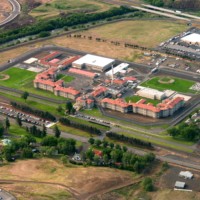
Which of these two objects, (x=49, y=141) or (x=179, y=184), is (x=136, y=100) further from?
(x=179, y=184)

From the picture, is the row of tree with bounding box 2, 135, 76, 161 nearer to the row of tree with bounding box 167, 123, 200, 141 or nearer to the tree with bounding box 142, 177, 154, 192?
the tree with bounding box 142, 177, 154, 192

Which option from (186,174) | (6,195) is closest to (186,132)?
(186,174)

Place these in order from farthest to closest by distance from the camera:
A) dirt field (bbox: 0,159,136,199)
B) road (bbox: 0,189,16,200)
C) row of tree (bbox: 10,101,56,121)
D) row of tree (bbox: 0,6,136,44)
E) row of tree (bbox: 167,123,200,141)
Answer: row of tree (bbox: 0,6,136,44) < row of tree (bbox: 10,101,56,121) < row of tree (bbox: 167,123,200,141) < dirt field (bbox: 0,159,136,199) < road (bbox: 0,189,16,200)

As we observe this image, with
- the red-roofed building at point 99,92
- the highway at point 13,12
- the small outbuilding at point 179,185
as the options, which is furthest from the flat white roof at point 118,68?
the highway at point 13,12

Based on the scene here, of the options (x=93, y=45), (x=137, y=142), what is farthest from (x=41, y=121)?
(x=93, y=45)

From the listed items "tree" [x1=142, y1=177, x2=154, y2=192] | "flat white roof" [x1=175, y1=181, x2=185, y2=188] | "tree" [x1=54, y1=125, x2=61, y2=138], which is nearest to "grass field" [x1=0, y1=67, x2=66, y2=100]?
"tree" [x1=54, y1=125, x2=61, y2=138]

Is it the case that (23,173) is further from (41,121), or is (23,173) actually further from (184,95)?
(184,95)

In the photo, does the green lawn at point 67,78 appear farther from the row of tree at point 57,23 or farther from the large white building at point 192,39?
the large white building at point 192,39
